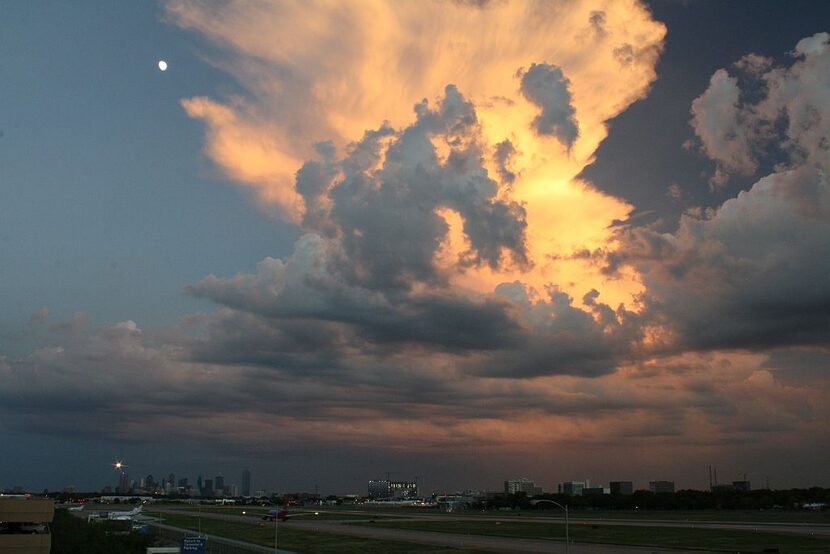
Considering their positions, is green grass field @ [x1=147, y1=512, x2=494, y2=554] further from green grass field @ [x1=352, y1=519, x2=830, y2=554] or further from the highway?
green grass field @ [x1=352, y1=519, x2=830, y2=554]

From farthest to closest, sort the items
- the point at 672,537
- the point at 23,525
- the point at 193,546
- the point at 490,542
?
the point at 672,537, the point at 490,542, the point at 193,546, the point at 23,525

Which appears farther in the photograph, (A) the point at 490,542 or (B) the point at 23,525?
(A) the point at 490,542

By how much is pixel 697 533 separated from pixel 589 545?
29574 millimetres

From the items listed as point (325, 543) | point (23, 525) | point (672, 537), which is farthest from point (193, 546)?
point (672, 537)

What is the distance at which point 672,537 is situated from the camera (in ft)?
366

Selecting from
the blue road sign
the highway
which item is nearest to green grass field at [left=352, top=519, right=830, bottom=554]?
the highway

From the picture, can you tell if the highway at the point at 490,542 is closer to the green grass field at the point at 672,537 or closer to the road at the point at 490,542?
the road at the point at 490,542

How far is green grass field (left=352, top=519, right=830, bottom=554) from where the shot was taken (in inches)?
3674

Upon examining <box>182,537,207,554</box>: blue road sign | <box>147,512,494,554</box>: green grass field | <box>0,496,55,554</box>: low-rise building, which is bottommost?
<box>147,512,494,554</box>: green grass field

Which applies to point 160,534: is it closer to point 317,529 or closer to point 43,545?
point 317,529

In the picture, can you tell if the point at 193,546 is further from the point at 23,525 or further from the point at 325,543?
the point at 325,543

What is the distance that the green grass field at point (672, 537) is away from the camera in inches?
3674

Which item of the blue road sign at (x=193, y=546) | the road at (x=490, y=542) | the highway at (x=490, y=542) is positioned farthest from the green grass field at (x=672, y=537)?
the blue road sign at (x=193, y=546)

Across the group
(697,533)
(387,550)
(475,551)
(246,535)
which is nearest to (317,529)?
(246,535)
